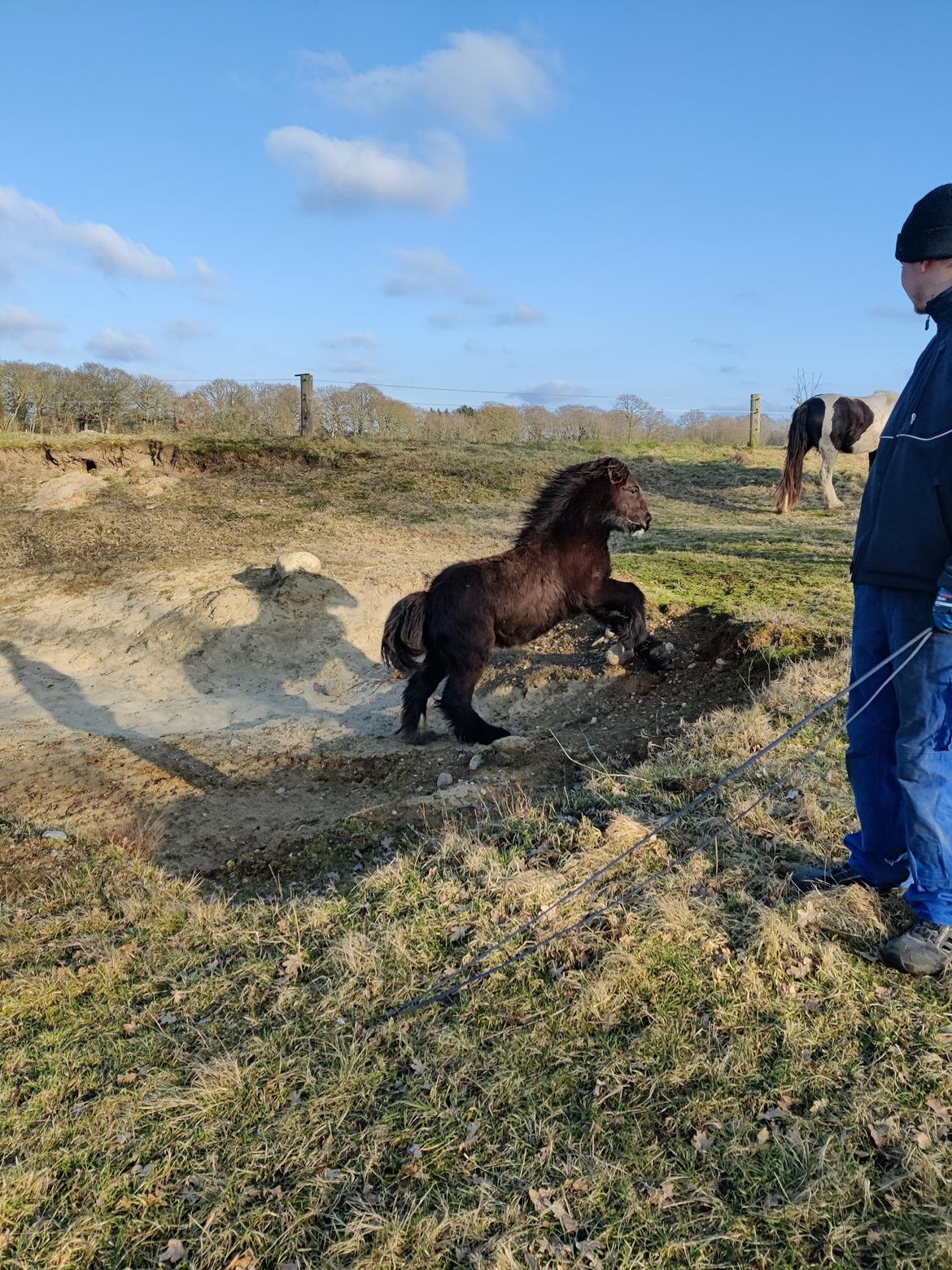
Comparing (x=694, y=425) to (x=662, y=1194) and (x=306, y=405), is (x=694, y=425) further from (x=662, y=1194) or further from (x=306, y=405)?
(x=662, y=1194)

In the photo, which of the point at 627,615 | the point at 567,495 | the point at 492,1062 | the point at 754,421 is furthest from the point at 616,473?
the point at 754,421

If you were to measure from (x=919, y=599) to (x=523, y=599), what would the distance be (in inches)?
164

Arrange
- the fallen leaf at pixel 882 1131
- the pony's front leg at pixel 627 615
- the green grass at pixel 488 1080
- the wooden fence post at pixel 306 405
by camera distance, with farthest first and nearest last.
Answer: the wooden fence post at pixel 306 405 → the pony's front leg at pixel 627 615 → the fallen leaf at pixel 882 1131 → the green grass at pixel 488 1080

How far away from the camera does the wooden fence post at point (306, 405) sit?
1866 centimetres

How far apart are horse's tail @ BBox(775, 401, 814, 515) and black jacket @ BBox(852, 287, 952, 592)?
38.6 ft

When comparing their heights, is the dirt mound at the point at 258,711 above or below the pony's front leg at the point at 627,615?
below

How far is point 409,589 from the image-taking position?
410 inches

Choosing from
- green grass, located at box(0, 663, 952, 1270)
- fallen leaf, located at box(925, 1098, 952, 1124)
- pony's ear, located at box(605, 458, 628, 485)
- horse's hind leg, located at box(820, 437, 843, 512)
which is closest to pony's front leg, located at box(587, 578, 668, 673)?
pony's ear, located at box(605, 458, 628, 485)

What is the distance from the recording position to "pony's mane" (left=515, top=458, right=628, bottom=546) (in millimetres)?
7117

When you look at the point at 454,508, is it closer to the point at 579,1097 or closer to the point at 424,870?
the point at 424,870

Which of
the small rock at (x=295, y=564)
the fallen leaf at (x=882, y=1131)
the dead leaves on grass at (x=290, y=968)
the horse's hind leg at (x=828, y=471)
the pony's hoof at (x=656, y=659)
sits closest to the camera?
the fallen leaf at (x=882, y=1131)

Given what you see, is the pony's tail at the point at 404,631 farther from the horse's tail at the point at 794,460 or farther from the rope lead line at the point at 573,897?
the horse's tail at the point at 794,460

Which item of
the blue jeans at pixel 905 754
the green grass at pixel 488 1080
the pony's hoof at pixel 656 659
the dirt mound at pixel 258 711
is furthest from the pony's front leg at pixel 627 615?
the blue jeans at pixel 905 754

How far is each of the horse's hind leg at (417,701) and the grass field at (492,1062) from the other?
2556mm
